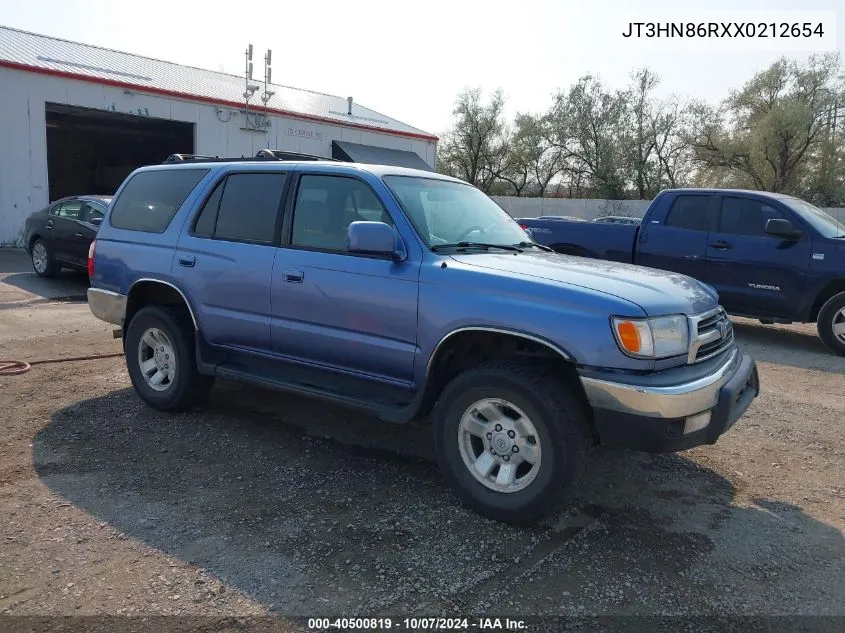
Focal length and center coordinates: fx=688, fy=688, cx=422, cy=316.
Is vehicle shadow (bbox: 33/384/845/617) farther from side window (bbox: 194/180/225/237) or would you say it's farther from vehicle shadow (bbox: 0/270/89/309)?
vehicle shadow (bbox: 0/270/89/309)

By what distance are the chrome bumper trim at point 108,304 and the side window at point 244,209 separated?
98 cm

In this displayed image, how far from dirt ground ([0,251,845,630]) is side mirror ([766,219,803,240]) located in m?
3.31

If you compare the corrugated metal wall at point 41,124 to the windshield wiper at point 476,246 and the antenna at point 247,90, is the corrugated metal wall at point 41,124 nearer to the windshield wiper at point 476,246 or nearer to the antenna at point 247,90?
the antenna at point 247,90

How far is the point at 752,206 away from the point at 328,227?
6529 mm

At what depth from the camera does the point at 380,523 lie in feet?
11.9

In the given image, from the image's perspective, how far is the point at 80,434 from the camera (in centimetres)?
485

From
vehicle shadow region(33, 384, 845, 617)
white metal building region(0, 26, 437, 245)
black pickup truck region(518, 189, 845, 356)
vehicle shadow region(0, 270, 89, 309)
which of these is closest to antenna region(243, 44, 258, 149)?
white metal building region(0, 26, 437, 245)

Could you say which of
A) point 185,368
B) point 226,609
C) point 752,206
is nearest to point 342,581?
point 226,609

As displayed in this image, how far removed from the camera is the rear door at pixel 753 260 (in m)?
8.31

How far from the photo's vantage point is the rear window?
529 cm

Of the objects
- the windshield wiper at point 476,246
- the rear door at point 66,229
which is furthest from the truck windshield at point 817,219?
the rear door at point 66,229

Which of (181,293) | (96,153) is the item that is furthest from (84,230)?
(96,153)

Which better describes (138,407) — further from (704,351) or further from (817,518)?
(817,518)

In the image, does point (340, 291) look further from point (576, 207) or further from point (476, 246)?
point (576, 207)
